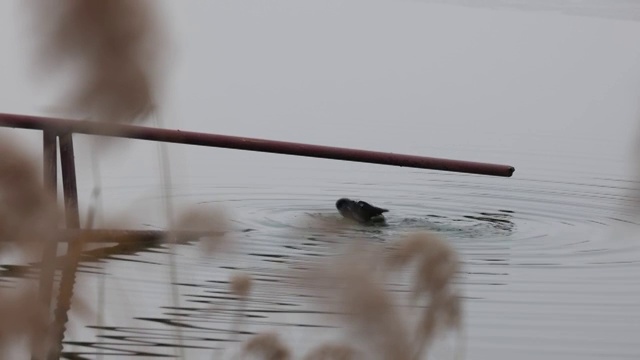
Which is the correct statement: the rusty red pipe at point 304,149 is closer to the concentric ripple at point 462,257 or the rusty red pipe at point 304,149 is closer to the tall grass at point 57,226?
the concentric ripple at point 462,257

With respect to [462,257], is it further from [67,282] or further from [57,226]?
[57,226]

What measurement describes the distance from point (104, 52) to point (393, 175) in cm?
743

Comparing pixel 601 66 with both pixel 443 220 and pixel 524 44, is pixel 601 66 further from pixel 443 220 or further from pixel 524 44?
pixel 443 220

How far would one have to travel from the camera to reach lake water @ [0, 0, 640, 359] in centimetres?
215

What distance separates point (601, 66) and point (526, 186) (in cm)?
421

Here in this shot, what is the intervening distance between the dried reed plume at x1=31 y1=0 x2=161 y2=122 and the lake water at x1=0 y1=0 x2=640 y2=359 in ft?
0.24

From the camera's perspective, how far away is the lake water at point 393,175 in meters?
2.15

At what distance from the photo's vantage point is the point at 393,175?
28.4ft

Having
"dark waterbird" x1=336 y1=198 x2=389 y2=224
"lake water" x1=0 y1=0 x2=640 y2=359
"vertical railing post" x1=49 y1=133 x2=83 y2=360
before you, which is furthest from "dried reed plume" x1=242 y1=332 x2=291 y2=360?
A: "dark waterbird" x1=336 y1=198 x2=389 y2=224

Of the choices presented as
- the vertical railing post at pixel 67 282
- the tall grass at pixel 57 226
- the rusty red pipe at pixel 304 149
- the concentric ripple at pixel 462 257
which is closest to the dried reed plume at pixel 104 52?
the tall grass at pixel 57 226

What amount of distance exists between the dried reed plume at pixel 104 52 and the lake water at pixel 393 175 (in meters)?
0.07

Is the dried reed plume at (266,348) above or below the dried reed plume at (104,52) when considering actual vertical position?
below

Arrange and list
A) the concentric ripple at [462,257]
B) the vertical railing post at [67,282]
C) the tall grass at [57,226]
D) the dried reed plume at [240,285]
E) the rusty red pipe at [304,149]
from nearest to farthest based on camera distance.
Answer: the tall grass at [57,226] < the vertical railing post at [67,282] < the dried reed plume at [240,285] < the rusty red pipe at [304,149] < the concentric ripple at [462,257]

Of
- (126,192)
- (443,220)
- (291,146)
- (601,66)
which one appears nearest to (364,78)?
(601,66)
